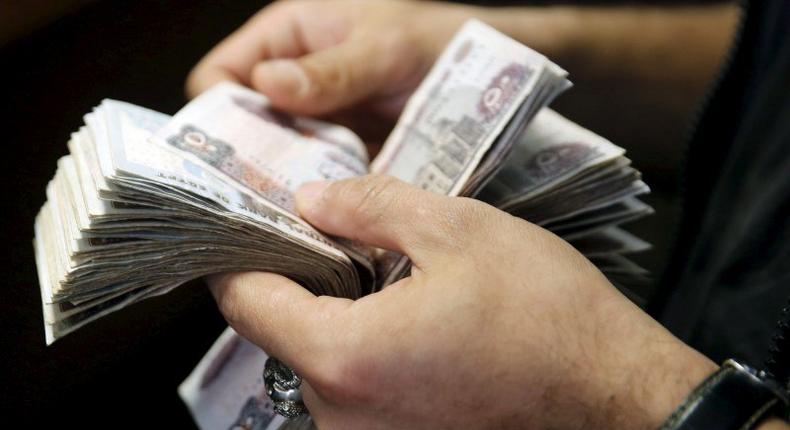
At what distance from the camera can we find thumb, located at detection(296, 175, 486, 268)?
0.63 metres

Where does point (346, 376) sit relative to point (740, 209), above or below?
below

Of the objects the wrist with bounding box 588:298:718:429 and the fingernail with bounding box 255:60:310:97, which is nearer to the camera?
the wrist with bounding box 588:298:718:429

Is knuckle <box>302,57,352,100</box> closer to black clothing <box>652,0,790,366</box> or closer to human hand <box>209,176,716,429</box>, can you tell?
human hand <box>209,176,716,429</box>

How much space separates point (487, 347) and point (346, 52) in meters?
0.61

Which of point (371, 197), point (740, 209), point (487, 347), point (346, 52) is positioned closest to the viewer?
point (487, 347)

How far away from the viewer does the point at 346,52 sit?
3.38 ft

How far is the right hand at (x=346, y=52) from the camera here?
3.31ft

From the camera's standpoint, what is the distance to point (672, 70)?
1.35m

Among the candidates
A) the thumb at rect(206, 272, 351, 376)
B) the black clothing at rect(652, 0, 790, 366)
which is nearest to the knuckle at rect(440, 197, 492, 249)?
the thumb at rect(206, 272, 351, 376)

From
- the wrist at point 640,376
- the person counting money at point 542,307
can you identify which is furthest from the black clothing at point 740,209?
the wrist at point 640,376

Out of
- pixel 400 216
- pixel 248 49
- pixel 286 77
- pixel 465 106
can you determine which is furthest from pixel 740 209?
pixel 248 49

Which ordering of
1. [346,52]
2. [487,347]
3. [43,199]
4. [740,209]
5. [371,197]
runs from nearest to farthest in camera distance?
[487,347] → [371,197] → [43,199] → [740,209] → [346,52]

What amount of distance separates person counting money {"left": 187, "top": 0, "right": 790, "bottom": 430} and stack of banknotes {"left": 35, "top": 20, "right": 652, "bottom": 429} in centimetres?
5

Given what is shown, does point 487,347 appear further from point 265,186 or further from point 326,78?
point 326,78
